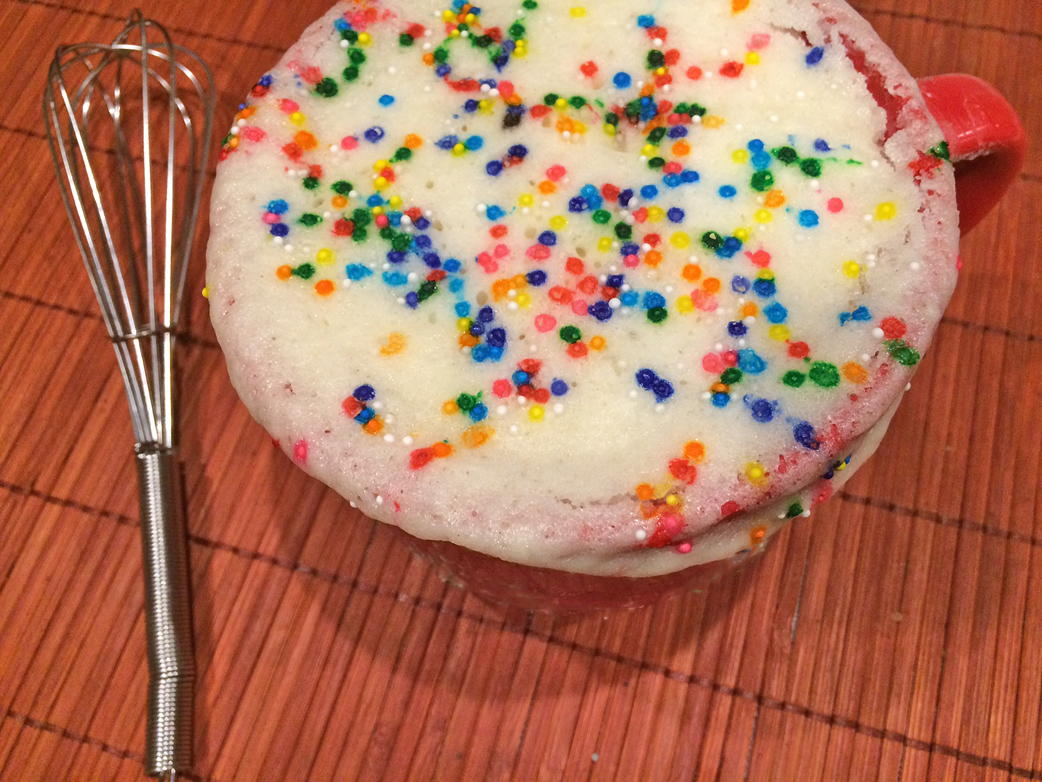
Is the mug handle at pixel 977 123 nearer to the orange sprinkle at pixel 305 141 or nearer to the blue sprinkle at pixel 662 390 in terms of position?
the blue sprinkle at pixel 662 390

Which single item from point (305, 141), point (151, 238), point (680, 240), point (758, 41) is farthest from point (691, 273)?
point (151, 238)

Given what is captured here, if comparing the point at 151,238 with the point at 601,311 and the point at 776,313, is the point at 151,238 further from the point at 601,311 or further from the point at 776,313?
the point at 776,313

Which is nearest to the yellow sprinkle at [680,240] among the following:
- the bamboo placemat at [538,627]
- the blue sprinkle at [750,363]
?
the blue sprinkle at [750,363]

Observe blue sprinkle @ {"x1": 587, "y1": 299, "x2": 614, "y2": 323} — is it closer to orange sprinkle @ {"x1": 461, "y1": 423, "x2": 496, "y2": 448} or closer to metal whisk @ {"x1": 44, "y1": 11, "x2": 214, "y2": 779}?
orange sprinkle @ {"x1": 461, "y1": 423, "x2": 496, "y2": 448}

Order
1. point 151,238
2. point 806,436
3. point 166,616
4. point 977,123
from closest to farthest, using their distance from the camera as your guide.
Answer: point 806,436 < point 977,123 < point 166,616 < point 151,238

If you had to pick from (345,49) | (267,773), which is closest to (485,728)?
(267,773)

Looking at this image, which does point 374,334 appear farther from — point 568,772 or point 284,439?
point 568,772
